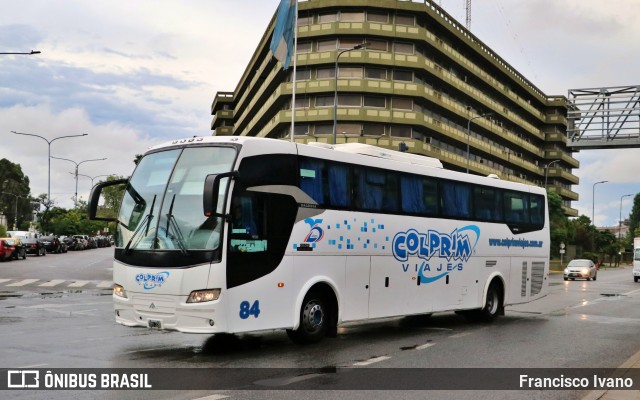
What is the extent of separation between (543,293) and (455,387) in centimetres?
1183

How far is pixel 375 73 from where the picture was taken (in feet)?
221

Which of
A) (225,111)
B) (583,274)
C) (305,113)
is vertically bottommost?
(583,274)

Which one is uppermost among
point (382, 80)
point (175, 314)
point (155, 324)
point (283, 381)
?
point (382, 80)

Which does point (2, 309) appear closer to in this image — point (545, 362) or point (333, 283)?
point (333, 283)

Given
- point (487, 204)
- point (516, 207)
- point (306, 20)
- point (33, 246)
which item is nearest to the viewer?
point (487, 204)

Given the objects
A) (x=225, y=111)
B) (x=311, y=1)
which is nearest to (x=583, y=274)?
(x=311, y=1)

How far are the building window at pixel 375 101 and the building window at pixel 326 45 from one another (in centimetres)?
580

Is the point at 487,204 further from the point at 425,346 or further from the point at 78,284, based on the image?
the point at 78,284

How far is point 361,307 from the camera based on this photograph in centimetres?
1294

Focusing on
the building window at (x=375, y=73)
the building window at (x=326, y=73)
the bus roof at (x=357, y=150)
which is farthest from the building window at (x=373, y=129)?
the bus roof at (x=357, y=150)

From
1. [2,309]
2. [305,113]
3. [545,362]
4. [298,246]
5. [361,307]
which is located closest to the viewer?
[545,362]

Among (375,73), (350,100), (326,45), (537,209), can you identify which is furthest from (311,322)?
(326,45)

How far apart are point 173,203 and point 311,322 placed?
3.12m

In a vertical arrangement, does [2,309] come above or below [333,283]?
below
